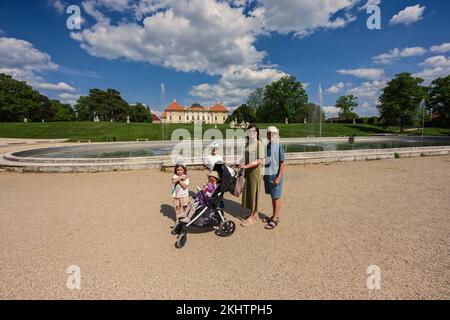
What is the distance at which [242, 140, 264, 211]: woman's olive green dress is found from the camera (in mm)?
3912

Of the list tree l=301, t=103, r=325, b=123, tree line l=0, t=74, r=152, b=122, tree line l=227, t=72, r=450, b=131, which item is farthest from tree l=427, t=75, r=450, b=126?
tree line l=0, t=74, r=152, b=122

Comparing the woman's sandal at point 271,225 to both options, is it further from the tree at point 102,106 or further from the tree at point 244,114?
the tree at point 102,106

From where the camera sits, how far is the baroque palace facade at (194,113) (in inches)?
4250

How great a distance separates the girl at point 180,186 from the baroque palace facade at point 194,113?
104297 millimetres

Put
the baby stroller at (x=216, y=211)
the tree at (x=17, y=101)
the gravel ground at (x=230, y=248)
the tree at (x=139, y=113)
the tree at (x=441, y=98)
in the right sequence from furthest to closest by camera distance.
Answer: the tree at (x=139, y=113) → the tree at (x=17, y=101) → the tree at (x=441, y=98) → the baby stroller at (x=216, y=211) → the gravel ground at (x=230, y=248)

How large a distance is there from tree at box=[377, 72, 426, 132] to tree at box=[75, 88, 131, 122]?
74.2m

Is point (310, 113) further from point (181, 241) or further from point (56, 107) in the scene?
point (56, 107)

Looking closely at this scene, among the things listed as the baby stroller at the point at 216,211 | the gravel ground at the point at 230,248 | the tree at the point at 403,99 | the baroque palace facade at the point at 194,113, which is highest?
the baroque palace facade at the point at 194,113

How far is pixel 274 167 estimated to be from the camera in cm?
400

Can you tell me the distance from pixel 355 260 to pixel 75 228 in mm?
4846

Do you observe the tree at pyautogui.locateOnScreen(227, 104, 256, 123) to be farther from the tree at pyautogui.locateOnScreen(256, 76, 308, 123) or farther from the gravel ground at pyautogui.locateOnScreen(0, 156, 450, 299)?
the gravel ground at pyautogui.locateOnScreen(0, 156, 450, 299)

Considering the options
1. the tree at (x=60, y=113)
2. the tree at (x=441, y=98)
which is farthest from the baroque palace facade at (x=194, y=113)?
the tree at (x=441, y=98)

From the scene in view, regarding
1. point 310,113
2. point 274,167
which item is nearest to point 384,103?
point 310,113
